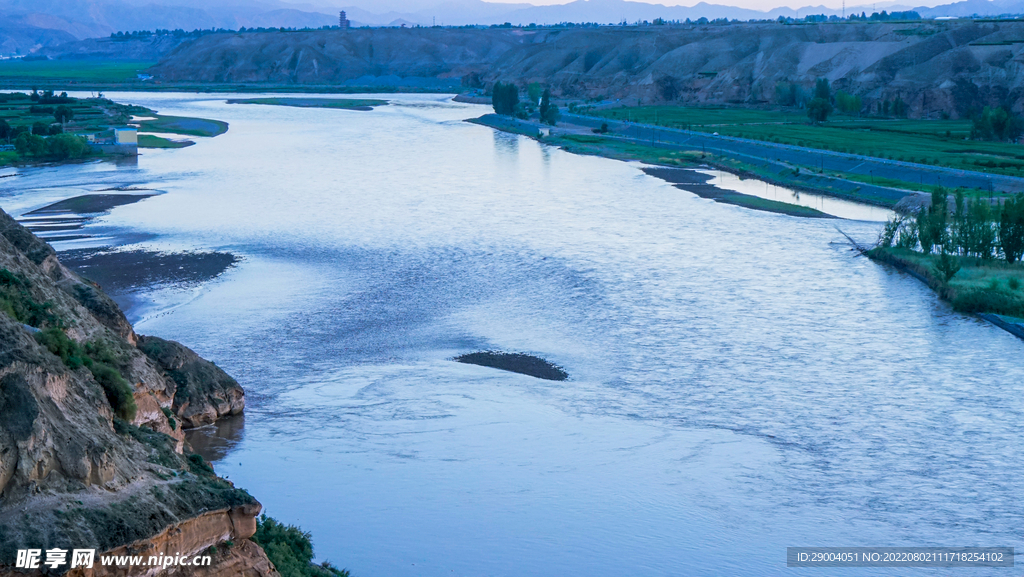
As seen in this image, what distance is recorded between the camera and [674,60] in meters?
117

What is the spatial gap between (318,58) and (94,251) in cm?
14019

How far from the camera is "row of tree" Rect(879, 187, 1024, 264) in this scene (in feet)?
102

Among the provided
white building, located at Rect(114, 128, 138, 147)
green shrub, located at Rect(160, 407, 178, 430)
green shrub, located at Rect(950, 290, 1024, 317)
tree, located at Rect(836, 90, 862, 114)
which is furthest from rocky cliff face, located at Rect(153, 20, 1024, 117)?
green shrub, located at Rect(160, 407, 178, 430)

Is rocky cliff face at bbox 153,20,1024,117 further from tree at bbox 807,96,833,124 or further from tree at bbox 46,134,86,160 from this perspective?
tree at bbox 46,134,86,160

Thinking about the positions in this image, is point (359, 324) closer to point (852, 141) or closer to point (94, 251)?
point (94, 251)

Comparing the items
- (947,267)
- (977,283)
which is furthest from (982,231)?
(977,283)

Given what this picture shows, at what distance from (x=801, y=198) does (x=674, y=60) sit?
7118 cm

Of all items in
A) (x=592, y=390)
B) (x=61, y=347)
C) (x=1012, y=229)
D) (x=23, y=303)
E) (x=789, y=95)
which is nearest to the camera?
(x=61, y=347)

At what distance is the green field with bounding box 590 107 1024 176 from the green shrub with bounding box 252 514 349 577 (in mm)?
43296

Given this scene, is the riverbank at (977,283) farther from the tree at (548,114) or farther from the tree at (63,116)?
the tree at (63,116)

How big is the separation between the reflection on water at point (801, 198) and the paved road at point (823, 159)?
3.41m

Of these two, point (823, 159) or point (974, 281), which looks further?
point (823, 159)

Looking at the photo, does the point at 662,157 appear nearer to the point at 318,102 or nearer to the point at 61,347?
the point at 61,347

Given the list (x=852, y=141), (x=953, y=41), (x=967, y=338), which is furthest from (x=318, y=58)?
(x=967, y=338)
